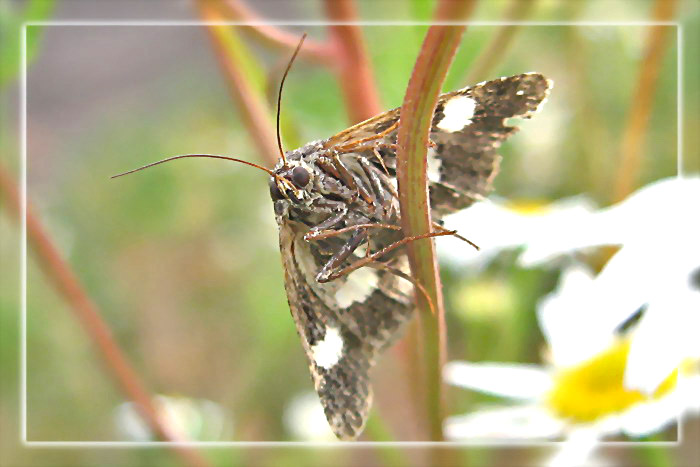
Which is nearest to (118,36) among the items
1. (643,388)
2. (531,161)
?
(531,161)

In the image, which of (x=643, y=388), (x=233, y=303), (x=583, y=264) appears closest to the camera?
(x=643, y=388)

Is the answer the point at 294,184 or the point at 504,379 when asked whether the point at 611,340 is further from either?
the point at 294,184

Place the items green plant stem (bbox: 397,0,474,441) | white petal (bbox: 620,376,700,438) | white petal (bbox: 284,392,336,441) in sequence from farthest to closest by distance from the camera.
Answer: white petal (bbox: 284,392,336,441), white petal (bbox: 620,376,700,438), green plant stem (bbox: 397,0,474,441)

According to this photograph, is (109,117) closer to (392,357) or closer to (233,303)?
(233,303)

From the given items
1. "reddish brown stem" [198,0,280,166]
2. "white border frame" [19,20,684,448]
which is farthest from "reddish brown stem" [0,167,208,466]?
"reddish brown stem" [198,0,280,166]

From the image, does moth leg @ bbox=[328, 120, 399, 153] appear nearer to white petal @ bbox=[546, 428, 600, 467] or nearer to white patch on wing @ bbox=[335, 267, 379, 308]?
white patch on wing @ bbox=[335, 267, 379, 308]

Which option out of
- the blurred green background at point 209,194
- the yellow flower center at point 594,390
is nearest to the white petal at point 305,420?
the blurred green background at point 209,194
